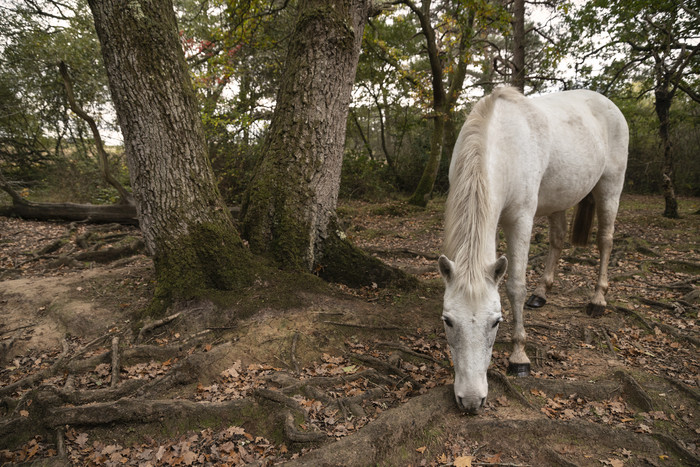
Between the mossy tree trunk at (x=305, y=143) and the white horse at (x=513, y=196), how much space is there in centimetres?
166

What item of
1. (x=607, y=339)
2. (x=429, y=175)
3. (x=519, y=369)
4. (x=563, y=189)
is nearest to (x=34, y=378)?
(x=519, y=369)

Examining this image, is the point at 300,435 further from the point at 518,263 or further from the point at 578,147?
the point at 578,147

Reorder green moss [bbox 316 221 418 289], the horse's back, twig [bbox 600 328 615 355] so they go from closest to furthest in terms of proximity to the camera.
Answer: twig [bbox 600 328 615 355], the horse's back, green moss [bbox 316 221 418 289]

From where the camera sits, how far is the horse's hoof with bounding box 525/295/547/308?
5.03 metres

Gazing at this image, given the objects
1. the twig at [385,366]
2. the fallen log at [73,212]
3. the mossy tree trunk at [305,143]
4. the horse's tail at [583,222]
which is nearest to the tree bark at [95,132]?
the fallen log at [73,212]

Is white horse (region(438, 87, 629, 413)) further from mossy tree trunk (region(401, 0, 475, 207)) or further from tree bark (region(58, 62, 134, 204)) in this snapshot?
tree bark (region(58, 62, 134, 204))

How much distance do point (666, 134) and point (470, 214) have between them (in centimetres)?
1081

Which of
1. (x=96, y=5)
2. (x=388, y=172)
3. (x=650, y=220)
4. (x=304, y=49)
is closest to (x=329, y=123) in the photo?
(x=304, y=49)

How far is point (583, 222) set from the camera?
5695 millimetres

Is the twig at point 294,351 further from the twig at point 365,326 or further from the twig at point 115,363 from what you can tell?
the twig at point 115,363

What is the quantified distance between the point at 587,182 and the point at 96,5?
5.71m

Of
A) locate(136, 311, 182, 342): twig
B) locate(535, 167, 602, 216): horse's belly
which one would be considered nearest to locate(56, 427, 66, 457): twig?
locate(136, 311, 182, 342): twig

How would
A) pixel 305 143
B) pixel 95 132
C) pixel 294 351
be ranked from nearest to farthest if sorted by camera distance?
pixel 294 351 → pixel 305 143 → pixel 95 132

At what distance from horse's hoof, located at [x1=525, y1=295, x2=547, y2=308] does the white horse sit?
0.01 metres
